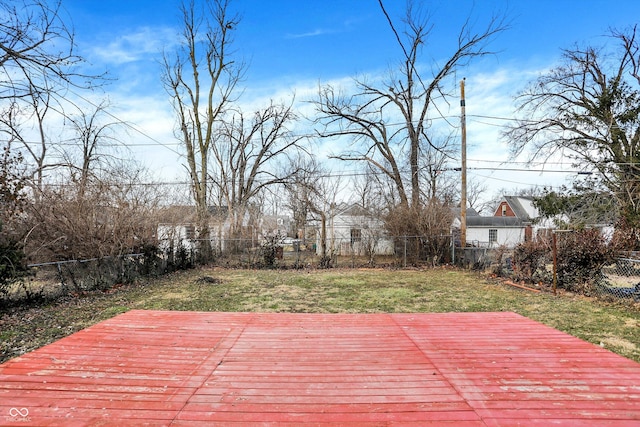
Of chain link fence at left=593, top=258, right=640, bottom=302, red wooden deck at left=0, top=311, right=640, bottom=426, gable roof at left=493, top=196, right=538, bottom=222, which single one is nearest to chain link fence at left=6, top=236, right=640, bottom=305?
chain link fence at left=593, top=258, right=640, bottom=302

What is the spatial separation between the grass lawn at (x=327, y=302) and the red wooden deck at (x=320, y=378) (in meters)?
0.90

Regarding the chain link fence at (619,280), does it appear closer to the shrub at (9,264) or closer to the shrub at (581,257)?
the shrub at (581,257)

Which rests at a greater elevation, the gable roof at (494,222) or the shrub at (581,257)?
the gable roof at (494,222)

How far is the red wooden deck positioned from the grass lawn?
2.94 feet

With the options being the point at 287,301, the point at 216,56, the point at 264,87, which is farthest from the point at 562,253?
the point at 216,56

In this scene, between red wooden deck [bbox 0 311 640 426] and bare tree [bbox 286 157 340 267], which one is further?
bare tree [bbox 286 157 340 267]

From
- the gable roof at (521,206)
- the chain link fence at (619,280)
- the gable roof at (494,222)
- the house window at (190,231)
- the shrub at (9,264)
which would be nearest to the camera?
the shrub at (9,264)

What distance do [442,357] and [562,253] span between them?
6.35 metres

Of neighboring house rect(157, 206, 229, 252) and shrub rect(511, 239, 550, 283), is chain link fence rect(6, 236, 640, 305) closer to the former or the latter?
shrub rect(511, 239, 550, 283)

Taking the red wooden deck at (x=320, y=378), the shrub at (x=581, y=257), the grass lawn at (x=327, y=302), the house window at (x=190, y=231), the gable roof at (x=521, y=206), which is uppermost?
the gable roof at (x=521, y=206)

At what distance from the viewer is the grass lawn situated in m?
4.68

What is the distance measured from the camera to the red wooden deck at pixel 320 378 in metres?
2.35

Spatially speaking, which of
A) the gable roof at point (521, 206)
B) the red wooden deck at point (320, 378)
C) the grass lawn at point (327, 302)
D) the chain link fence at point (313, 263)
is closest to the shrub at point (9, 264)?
the chain link fence at point (313, 263)

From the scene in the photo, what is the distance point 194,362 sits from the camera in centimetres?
332
